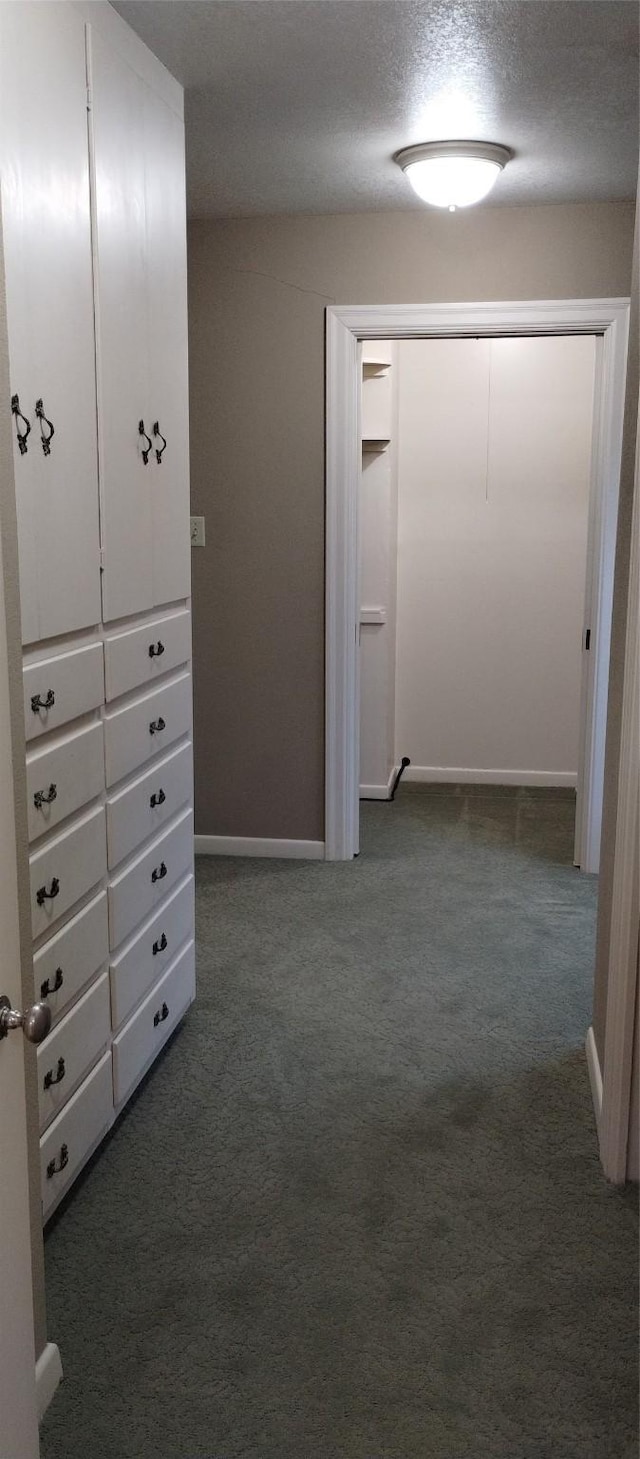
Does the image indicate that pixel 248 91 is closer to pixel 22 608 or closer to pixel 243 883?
pixel 22 608

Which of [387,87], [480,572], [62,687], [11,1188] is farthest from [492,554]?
[11,1188]

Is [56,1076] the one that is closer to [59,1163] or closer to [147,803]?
[59,1163]

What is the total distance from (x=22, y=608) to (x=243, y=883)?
101 inches

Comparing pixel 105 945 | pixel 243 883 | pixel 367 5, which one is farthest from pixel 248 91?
pixel 243 883

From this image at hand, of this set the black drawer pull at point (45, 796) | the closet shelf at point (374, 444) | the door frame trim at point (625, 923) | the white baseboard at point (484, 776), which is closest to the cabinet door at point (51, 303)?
the black drawer pull at point (45, 796)

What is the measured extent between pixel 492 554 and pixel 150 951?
12.0 ft

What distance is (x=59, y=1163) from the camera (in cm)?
228

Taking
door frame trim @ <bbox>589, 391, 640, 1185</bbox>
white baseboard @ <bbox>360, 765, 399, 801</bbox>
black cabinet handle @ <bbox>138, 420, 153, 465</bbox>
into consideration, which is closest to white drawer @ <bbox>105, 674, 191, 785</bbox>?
black cabinet handle @ <bbox>138, 420, 153, 465</bbox>

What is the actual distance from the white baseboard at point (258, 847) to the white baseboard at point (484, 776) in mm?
1544

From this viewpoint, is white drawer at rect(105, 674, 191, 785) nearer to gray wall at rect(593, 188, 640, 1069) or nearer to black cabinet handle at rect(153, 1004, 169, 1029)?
black cabinet handle at rect(153, 1004, 169, 1029)

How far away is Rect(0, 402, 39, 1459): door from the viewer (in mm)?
1233

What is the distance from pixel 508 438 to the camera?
5.93 metres

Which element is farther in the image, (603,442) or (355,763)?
(355,763)

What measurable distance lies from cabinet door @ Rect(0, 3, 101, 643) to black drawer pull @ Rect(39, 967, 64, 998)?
23.9 inches
